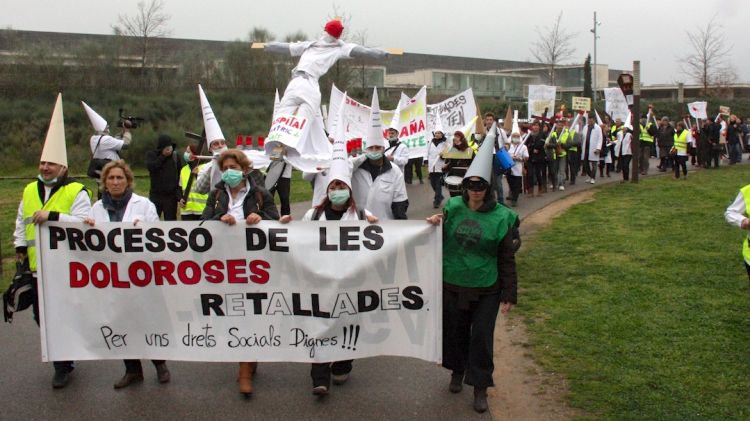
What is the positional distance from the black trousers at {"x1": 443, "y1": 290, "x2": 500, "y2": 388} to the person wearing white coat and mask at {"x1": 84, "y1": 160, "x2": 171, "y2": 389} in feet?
7.53

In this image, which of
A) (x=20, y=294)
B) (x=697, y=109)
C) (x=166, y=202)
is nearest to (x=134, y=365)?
(x=20, y=294)

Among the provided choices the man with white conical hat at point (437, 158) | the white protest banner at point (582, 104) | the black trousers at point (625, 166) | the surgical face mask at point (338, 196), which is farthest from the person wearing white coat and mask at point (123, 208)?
the white protest banner at point (582, 104)

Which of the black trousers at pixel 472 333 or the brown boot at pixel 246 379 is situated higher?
the black trousers at pixel 472 333

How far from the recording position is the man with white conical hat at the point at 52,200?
606 centimetres

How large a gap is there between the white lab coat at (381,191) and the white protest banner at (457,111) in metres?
8.60

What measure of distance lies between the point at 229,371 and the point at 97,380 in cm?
105

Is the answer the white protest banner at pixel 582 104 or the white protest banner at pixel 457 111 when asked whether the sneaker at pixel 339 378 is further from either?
the white protest banner at pixel 582 104

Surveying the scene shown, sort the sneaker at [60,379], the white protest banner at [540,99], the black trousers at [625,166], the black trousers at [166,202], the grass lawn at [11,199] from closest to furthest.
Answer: the sneaker at [60,379] < the black trousers at [166,202] < the grass lawn at [11,199] < the black trousers at [625,166] < the white protest banner at [540,99]

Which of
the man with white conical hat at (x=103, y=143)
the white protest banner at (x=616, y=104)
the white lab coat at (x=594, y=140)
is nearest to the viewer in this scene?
the man with white conical hat at (x=103, y=143)

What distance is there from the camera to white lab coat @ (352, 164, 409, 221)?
7152mm

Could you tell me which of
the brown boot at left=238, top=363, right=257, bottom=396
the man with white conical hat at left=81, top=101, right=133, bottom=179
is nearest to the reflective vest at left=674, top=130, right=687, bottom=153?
the man with white conical hat at left=81, top=101, right=133, bottom=179

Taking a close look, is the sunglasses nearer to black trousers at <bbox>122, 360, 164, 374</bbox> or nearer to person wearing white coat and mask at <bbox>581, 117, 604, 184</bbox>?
black trousers at <bbox>122, 360, 164, 374</bbox>

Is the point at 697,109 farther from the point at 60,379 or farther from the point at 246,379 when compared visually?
the point at 60,379

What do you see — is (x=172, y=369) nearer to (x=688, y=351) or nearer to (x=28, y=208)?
(x=28, y=208)
